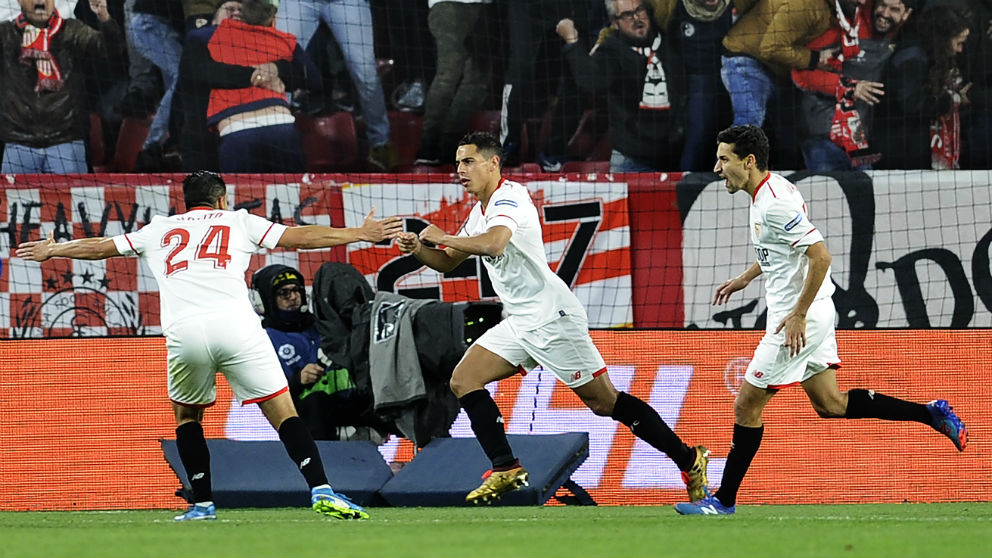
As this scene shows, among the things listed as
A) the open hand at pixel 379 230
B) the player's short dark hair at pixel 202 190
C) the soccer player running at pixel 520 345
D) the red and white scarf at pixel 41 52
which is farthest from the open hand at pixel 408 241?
the red and white scarf at pixel 41 52

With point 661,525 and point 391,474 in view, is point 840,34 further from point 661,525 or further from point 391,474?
point 661,525

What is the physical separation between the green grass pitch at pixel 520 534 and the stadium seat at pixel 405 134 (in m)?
6.56

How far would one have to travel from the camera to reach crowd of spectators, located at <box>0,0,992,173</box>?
13742mm

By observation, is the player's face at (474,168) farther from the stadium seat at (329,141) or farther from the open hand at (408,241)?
the stadium seat at (329,141)

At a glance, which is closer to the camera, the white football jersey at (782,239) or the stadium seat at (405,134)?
the white football jersey at (782,239)

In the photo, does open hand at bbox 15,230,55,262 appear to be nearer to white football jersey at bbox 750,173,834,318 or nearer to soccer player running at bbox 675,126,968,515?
soccer player running at bbox 675,126,968,515

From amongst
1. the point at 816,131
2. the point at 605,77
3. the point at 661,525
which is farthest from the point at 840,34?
the point at 661,525

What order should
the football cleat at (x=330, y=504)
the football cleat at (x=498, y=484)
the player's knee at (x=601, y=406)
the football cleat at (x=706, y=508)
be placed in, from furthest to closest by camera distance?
the player's knee at (x=601, y=406) → the football cleat at (x=498, y=484) → the football cleat at (x=706, y=508) → the football cleat at (x=330, y=504)

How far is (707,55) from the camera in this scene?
1396 cm

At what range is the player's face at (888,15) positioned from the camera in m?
14.0

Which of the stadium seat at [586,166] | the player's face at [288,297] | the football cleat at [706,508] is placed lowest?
the football cleat at [706,508]

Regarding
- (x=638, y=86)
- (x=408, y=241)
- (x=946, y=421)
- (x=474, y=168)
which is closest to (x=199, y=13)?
(x=638, y=86)

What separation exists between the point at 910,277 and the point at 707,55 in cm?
301

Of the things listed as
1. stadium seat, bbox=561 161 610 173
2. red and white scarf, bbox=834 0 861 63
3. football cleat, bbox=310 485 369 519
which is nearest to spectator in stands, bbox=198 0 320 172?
stadium seat, bbox=561 161 610 173
